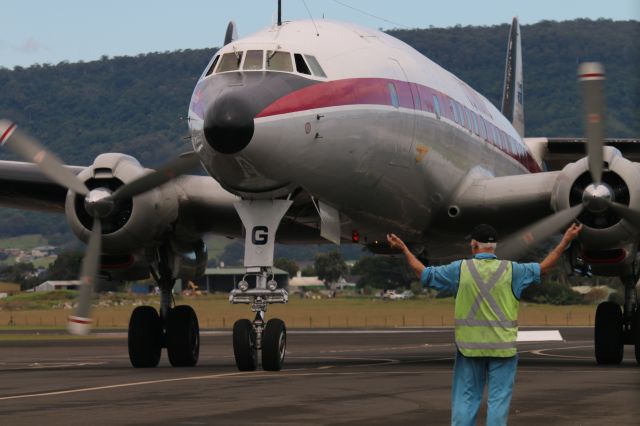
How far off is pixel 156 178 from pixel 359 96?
3941mm

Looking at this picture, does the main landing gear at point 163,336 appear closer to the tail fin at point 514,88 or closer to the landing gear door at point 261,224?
the landing gear door at point 261,224

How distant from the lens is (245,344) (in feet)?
62.3

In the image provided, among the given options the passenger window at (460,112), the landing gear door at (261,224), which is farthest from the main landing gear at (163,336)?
the passenger window at (460,112)

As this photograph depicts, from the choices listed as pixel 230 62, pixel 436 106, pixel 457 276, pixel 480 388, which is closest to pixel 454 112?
pixel 436 106

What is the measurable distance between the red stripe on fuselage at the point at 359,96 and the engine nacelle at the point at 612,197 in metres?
2.93

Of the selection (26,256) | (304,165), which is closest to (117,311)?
(304,165)

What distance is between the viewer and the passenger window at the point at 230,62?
1912 centimetres

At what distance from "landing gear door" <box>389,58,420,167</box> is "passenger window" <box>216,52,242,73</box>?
3.07 metres

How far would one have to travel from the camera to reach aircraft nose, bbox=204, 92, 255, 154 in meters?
17.8

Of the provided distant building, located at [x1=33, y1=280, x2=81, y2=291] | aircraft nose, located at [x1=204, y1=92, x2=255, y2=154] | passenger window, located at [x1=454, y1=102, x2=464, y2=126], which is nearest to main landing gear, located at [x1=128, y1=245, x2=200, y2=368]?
passenger window, located at [x1=454, y1=102, x2=464, y2=126]

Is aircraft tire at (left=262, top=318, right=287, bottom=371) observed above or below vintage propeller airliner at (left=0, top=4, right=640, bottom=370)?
below

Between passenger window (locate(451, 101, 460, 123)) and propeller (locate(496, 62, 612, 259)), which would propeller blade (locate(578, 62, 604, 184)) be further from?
passenger window (locate(451, 101, 460, 123))

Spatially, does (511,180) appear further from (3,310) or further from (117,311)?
(3,310)

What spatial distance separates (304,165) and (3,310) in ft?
226
